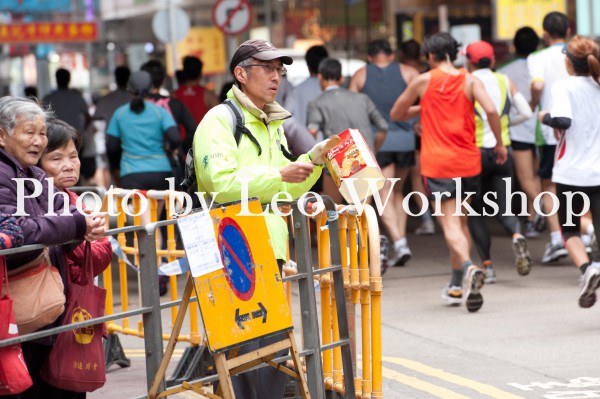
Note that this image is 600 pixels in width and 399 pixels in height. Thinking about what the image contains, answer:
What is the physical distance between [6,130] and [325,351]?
2073mm

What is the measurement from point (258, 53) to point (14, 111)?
4.07ft

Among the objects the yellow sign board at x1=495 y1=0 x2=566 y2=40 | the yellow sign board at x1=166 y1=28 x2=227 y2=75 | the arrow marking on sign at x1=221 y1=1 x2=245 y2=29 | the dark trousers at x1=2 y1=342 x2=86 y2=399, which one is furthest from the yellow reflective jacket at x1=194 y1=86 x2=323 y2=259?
the yellow sign board at x1=166 y1=28 x2=227 y2=75

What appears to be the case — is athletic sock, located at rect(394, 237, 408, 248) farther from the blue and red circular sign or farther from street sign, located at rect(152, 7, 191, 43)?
street sign, located at rect(152, 7, 191, 43)

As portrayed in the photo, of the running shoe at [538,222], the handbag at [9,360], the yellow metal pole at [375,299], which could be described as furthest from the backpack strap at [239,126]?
the running shoe at [538,222]

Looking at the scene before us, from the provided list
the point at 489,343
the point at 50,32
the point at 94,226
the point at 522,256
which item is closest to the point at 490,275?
the point at 522,256

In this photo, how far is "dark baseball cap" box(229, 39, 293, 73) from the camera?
573cm

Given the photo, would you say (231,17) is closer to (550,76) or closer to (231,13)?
(231,13)

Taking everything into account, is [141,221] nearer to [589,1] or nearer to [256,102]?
[256,102]

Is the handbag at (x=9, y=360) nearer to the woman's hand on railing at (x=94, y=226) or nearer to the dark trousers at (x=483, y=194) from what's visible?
the woman's hand on railing at (x=94, y=226)

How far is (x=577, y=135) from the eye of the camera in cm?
902

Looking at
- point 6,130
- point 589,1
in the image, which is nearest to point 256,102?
point 6,130

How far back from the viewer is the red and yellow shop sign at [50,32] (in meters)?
26.3

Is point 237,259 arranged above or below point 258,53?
below

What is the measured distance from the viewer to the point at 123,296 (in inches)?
309
